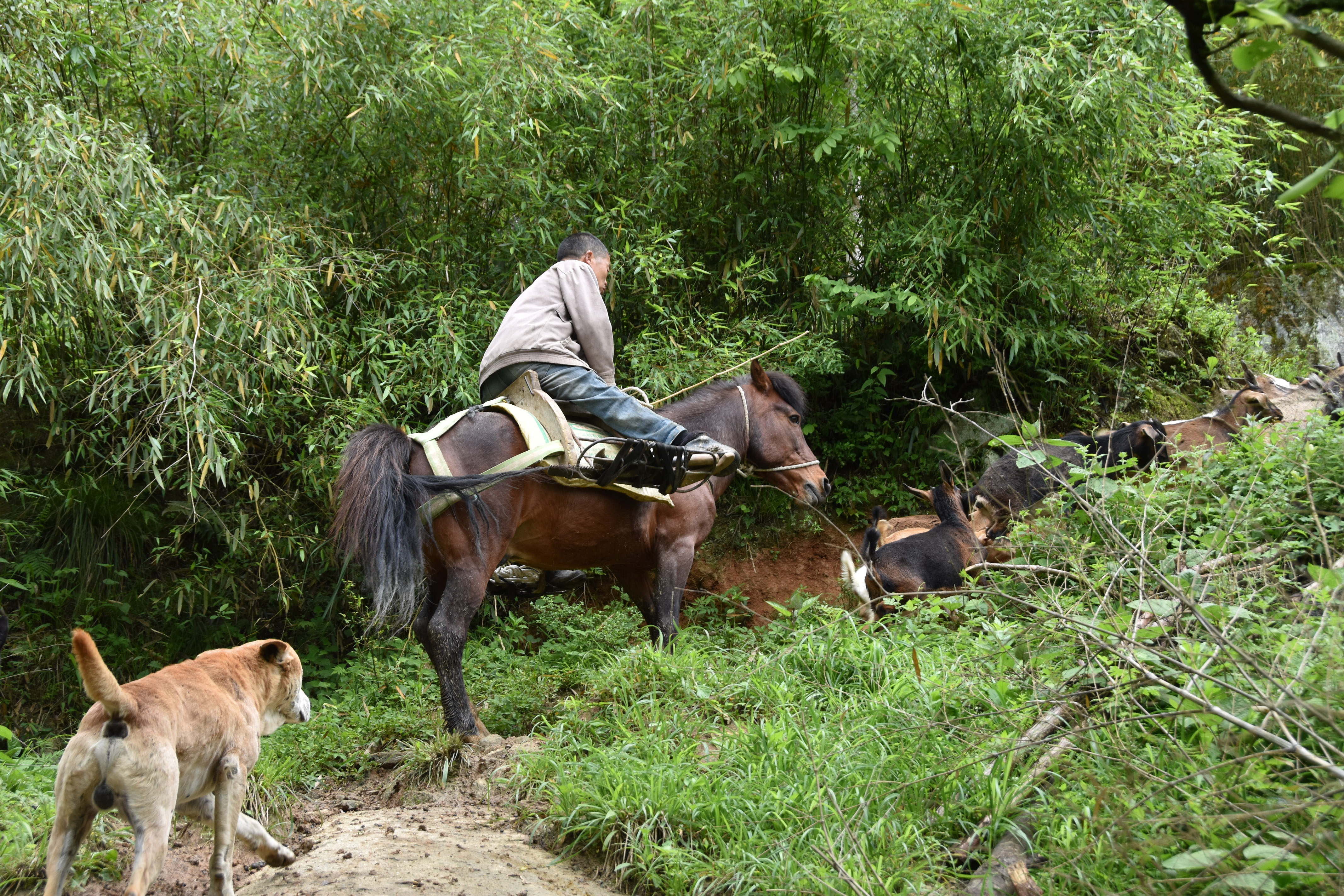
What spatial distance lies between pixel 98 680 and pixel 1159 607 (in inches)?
128

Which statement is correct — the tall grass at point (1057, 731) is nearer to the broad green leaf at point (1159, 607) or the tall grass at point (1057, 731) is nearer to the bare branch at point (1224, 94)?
the broad green leaf at point (1159, 607)

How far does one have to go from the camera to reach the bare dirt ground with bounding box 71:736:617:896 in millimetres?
3318

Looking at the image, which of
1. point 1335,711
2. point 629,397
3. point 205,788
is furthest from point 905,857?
point 629,397

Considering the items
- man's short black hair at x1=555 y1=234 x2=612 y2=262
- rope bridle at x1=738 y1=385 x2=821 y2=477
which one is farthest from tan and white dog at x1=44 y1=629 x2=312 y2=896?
rope bridle at x1=738 y1=385 x2=821 y2=477

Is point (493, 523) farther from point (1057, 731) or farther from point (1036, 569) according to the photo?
point (1057, 731)

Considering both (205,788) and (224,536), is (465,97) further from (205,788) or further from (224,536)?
(205,788)

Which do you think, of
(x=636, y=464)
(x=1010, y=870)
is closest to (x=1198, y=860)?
(x=1010, y=870)

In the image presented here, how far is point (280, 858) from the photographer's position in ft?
11.6

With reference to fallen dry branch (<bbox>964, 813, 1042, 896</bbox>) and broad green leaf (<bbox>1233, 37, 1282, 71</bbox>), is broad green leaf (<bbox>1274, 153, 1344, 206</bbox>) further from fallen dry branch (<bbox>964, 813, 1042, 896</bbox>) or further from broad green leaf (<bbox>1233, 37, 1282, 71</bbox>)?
fallen dry branch (<bbox>964, 813, 1042, 896</bbox>)

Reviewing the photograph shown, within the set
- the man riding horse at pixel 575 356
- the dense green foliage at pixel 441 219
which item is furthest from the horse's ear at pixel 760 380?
the man riding horse at pixel 575 356

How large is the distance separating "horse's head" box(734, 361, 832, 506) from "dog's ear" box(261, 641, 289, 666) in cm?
355

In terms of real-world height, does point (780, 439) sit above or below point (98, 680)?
below

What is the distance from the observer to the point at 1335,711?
7.95ft

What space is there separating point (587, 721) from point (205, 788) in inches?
67.1
